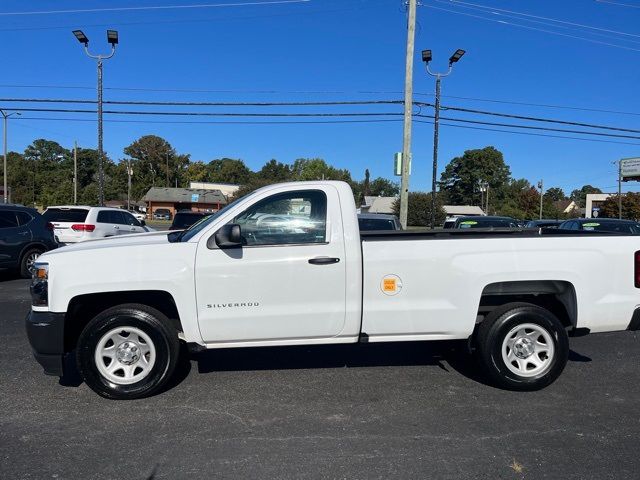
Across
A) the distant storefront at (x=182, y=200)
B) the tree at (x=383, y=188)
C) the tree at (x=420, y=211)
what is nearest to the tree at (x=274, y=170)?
the tree at (x=383, y=188)

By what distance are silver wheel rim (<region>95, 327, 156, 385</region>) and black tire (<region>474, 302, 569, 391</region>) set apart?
3.04 m

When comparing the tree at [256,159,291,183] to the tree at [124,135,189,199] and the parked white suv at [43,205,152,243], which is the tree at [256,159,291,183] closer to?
the tree at [124,135,189,199]

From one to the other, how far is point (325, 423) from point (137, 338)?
5.98 ft

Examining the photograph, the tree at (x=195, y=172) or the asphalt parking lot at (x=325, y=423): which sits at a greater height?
the tree at (x=195, y=172)

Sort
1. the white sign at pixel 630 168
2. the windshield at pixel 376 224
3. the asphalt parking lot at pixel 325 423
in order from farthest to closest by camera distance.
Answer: the white sign at pixel 630 168 → the windshield at pixel 376 224 → the asphalt parking lot at pixel 325 423

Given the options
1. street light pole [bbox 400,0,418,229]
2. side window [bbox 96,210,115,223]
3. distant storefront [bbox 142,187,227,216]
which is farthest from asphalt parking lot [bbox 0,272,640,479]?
distant storefront [bbox 142,187,227,216]

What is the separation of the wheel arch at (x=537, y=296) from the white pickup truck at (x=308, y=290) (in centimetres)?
2

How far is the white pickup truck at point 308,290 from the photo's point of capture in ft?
14.1

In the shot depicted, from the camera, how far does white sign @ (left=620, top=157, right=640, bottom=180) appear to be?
64.0 meters

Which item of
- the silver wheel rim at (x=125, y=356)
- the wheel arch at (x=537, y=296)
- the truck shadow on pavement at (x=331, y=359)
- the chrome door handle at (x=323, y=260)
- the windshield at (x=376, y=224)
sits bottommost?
the truck shadow on pavement at (x=331, y=359)

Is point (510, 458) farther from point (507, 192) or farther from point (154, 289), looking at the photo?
point (507, 192)

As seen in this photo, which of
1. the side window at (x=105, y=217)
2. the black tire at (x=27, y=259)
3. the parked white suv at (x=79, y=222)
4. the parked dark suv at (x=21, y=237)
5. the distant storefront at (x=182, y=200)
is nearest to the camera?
the parked dark suv at (x=21, y=237)

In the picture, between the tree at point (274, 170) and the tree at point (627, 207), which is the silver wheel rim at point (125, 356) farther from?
the tree at point (274, 170)

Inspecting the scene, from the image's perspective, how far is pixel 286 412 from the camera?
4180 millimetres
